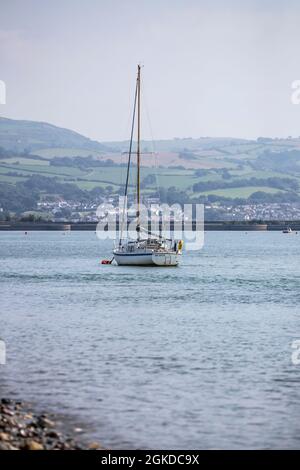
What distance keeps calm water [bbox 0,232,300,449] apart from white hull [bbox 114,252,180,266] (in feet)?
39.3

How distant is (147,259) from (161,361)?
145 feet

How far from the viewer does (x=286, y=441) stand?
73.7 feet

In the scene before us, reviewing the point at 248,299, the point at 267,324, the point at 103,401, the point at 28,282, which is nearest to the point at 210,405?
the point at 103,401

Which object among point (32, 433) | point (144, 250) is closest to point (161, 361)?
point (32, 433)

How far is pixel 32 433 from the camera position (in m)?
21.5

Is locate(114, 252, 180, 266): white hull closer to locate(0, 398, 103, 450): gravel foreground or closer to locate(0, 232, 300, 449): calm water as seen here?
locate(0, 232, 300, 449): calm water

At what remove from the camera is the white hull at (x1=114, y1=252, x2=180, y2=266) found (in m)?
76.5

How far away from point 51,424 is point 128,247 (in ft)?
182

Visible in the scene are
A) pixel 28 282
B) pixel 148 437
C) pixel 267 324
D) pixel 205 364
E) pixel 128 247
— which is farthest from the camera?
pixel 128 247

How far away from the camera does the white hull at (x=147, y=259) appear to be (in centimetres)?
7650

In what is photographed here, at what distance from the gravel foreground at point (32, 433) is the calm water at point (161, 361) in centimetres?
84

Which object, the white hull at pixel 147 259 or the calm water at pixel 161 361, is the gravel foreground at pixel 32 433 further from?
the white hull at pixel 147 259

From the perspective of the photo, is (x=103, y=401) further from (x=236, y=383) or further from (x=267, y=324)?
(x=267, y=324)

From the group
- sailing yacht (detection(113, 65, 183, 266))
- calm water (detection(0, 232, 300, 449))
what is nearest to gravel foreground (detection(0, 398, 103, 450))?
calm water (detection(0, 232, 300, 449))
